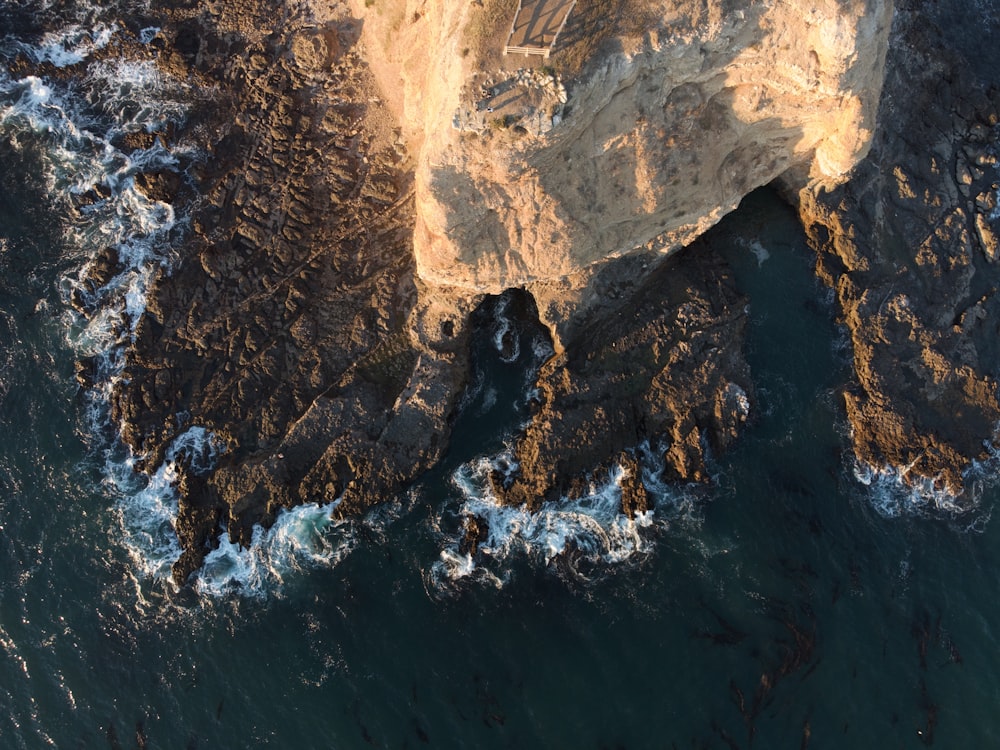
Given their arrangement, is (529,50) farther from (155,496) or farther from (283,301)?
(155,496)

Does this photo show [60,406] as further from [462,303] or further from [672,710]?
[672,710]

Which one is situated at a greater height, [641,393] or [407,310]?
[407,310]

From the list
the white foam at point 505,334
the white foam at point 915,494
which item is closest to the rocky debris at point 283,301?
the white foam at point 505,334

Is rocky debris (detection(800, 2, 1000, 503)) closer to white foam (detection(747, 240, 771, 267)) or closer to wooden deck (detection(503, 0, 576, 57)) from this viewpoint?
white foam (detection(747, 240, 771, 267))

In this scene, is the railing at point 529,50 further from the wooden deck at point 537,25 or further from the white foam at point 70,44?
the white foam at point 70,44

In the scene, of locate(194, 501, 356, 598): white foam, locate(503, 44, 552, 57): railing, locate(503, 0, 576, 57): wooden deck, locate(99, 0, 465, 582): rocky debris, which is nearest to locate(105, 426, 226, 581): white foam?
locate(99, 0, 465, 582): rocky debris

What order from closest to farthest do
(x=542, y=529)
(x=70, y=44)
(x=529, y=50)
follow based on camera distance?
(x=529, y=50), (x=542, y=529), (x=70, y=44)

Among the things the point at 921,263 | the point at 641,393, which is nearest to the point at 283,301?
the point at 641,393
